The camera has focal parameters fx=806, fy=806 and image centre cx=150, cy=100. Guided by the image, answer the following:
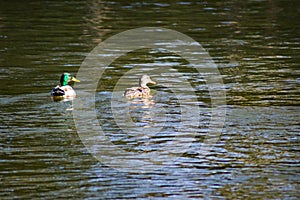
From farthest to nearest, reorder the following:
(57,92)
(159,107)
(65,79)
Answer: (65,79), (57,92), (159,107)

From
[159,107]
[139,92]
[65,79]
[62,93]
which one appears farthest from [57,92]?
[159,107]

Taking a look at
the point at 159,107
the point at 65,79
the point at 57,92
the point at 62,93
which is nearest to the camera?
the point at 159,107

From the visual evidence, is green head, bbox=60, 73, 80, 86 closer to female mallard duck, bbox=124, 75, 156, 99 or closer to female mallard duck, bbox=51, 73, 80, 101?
female mallard duck, bbox=51, 73, 80, 101

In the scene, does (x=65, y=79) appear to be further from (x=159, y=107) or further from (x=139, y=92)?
(x=159, y=107)

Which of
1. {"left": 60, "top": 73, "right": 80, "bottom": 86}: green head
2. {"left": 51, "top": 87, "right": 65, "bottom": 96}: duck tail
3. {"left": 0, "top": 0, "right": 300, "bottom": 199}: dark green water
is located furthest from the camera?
{"left": 60, "top": 73, "right": 80, "bottom": 86}: green head

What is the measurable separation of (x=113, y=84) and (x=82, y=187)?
611 centimetres

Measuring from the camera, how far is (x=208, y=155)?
1011 cm

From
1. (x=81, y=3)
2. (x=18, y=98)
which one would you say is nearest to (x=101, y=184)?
(x=18, y=98)

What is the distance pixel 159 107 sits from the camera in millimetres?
12688

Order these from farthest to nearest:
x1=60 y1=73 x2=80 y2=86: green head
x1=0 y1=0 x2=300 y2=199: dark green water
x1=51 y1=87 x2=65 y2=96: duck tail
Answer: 1. x1=60 y1=73 x2=80 y2=86: green head
2. x1=51 y1=87 x2=65 y2=96: duck tail
3. x1=0 y1=0 x2=300 y2=199: dark green water

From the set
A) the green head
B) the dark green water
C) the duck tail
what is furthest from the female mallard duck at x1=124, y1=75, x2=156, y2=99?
the green head

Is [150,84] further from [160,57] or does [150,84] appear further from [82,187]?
[82,187]

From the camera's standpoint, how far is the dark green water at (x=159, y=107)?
8.93 meters

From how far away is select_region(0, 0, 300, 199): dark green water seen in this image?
8.93 meters
